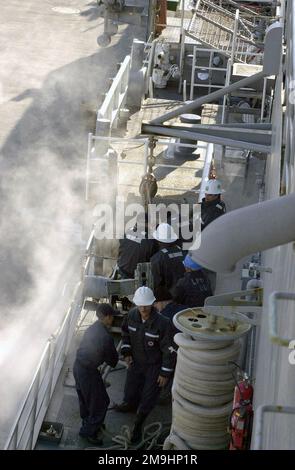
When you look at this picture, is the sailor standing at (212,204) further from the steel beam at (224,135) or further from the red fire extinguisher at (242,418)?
the red fire extinguisher at (242,418)

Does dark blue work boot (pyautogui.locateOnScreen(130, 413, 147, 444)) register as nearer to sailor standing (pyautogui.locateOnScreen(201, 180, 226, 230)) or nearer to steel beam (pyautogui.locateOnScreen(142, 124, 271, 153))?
sailor standing (pyautogui.locateOnScreen(201, 180, 226, 230))

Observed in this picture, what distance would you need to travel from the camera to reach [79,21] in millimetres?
32250

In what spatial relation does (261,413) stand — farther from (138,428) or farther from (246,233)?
(138,428)

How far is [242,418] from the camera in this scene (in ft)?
23.5

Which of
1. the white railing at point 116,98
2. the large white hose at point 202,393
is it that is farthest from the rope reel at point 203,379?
the white railing at point 116,98

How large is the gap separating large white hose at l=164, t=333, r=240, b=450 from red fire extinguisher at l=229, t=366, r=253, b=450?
17.5 inches

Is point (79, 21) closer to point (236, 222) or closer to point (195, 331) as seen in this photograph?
point (195, 331)

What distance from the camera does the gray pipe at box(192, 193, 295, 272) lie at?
175 inches

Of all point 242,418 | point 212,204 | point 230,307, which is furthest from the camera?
point 212,204

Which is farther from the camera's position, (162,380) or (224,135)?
(224,135)

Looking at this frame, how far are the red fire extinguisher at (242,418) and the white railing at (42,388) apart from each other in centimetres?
195

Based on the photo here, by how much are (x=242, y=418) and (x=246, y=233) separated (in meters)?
3.06

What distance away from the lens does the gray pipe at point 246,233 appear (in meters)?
4.45

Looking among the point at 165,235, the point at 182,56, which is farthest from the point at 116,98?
the point at 165,235
